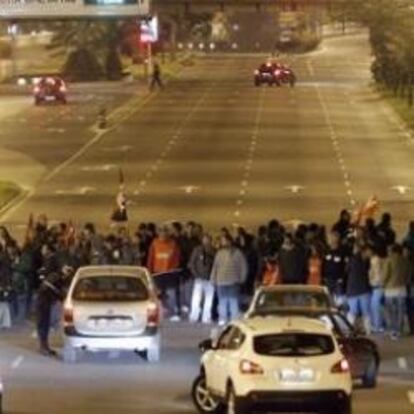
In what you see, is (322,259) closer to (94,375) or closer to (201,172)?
(94,375)

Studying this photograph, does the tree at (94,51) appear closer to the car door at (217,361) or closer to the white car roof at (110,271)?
the white car roof at (110,271)

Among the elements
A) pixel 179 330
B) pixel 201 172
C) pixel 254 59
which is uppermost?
pixel 179 330

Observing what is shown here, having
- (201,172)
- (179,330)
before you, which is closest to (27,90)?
(201,172)

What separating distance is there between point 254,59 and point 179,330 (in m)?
127

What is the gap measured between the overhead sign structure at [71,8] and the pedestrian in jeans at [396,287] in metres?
22.2

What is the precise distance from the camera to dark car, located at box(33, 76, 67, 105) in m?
95.6

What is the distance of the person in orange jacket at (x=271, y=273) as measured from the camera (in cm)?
3225

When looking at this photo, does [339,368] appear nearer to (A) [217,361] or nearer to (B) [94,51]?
(A) [217,361]

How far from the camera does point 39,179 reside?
63438 mm

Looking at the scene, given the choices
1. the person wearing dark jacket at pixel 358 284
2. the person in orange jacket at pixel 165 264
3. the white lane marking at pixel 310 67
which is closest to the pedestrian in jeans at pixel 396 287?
the person wearing dark jacket at pixel 358 284

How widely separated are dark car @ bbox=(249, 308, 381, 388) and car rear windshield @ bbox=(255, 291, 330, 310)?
94 cm

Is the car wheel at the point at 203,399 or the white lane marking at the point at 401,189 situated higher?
the car wheel at the point at 203,399

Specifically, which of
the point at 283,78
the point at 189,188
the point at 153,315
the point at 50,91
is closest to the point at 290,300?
the point at 153,315

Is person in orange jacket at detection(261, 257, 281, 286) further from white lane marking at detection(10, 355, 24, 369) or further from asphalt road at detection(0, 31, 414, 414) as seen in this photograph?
white lane marking at detection(10, 355, 24, 369)
